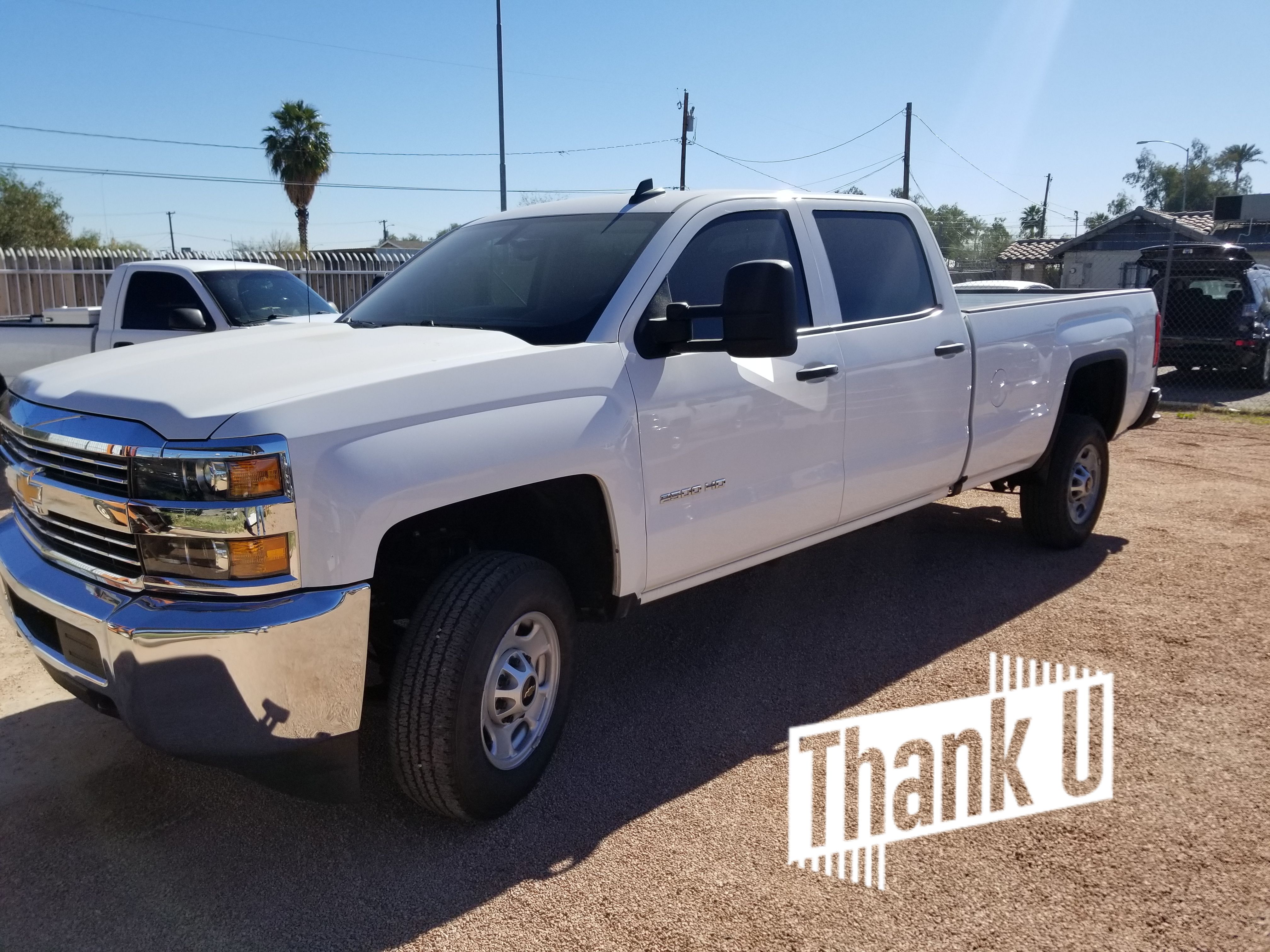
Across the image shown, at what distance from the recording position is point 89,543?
2.91 meters

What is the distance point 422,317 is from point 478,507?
3.60 feet

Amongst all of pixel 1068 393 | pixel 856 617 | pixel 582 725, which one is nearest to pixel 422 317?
pixel 582 725

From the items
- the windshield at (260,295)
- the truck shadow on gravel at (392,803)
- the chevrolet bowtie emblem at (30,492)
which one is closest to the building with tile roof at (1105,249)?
the windshield at (260,295)

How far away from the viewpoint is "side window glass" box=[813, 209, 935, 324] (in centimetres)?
465

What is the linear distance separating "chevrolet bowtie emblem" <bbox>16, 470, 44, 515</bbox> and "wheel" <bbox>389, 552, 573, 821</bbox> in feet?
3.82

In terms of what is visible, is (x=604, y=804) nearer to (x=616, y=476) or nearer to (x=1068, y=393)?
(x=616, y=476)

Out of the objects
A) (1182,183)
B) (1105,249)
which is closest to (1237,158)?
(1182,183)

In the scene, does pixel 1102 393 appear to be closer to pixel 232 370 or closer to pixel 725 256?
pixel 725 256

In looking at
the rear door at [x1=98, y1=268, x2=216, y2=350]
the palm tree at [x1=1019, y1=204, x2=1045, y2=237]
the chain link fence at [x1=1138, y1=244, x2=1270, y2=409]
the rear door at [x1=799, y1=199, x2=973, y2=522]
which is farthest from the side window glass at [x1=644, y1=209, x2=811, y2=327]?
the palm tree at [x1=1019, y1=204, x2=1045, y2=237]

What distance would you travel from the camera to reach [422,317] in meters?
4.07

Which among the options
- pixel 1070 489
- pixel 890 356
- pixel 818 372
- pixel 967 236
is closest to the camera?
pixel 818 372

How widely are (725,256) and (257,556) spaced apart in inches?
89.2

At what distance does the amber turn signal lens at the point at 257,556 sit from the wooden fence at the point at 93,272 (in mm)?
15206

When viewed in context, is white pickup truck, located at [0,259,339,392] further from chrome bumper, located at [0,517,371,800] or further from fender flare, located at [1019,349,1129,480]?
chrome bumper, located at [0,517,371,800]
